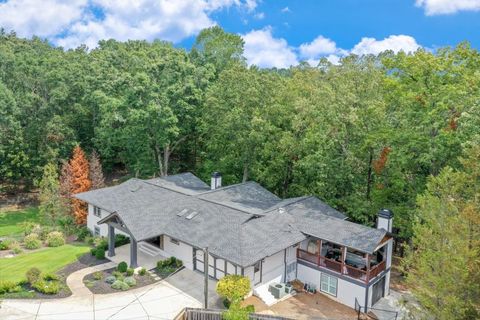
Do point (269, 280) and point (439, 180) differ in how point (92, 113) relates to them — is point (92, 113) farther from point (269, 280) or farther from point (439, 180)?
point (439, 180)

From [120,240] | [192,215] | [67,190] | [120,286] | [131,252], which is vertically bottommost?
[120,286]

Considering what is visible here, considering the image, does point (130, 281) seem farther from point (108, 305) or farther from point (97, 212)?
point (97, 212)

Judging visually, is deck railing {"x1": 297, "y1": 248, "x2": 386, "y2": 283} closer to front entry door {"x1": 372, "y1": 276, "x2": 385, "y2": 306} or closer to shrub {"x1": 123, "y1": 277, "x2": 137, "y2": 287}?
front entry door {"x1": 372, "y1": 276, "x2": 385, "y2": 306}

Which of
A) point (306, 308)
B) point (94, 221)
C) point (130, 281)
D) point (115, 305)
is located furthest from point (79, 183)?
point (306, 308)

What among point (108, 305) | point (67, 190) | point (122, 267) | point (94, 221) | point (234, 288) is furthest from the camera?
point (67, 190)

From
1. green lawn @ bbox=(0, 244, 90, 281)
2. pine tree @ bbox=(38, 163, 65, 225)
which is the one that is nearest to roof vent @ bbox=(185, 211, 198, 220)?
green lawn @ bbox=(0, 244, 90, 281)

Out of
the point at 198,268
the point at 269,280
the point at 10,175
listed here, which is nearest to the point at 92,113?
the point at 10,175
